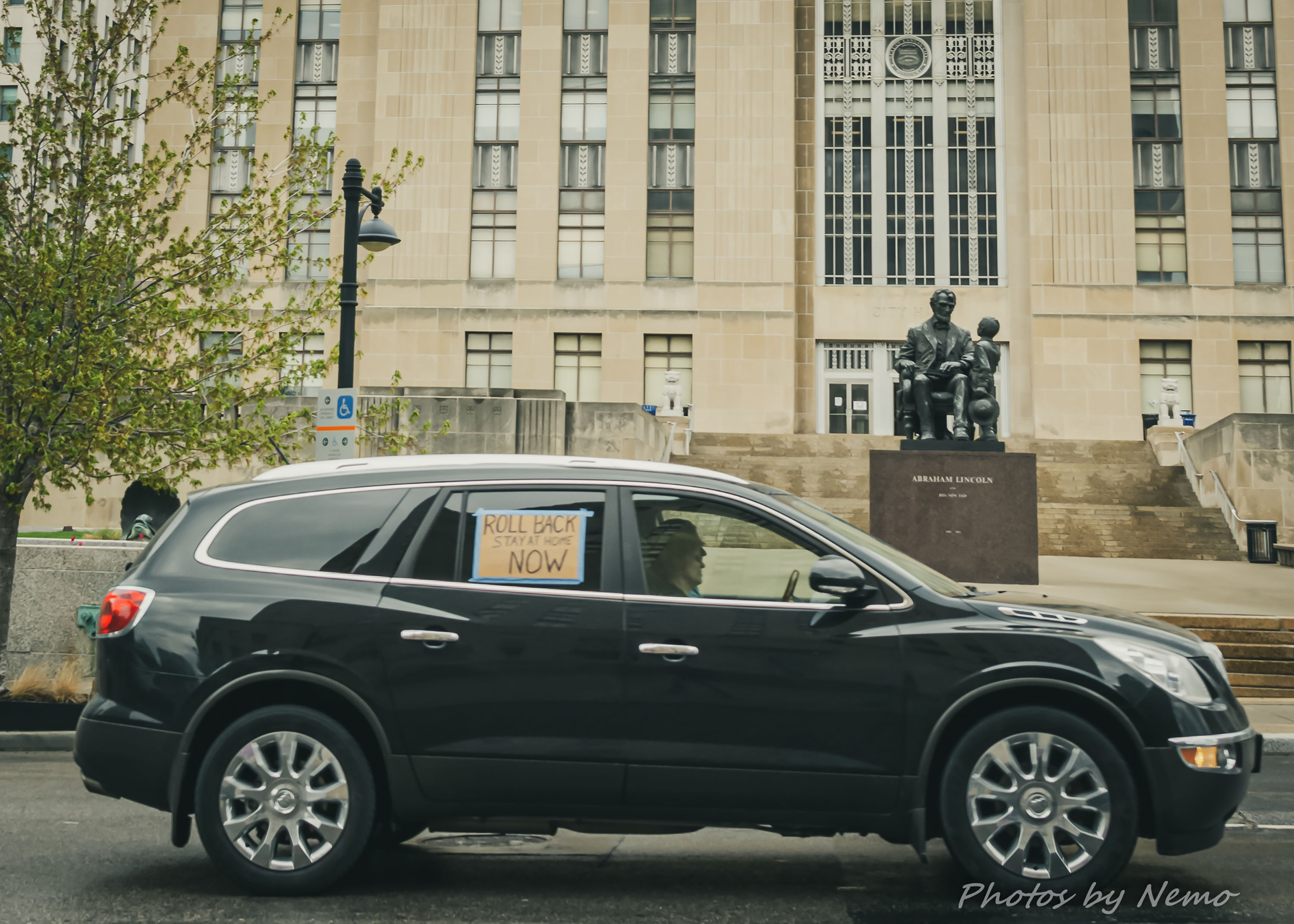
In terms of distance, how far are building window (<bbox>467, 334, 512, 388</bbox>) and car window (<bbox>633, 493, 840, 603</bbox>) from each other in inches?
1326

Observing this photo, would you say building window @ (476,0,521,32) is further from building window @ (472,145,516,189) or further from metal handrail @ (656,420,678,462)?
metal handrail @ (656,420,678,462)

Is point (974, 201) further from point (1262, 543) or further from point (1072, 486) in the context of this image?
point (1262, 543)

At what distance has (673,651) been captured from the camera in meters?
4.14

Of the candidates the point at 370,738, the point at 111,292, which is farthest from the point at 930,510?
the point at 370,738

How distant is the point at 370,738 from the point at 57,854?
1.88 m

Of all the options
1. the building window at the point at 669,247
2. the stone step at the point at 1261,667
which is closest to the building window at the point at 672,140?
the building window at the point at 669,247

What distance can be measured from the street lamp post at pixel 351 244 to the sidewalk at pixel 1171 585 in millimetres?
7299

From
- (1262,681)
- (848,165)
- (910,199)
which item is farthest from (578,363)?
(1262,681)

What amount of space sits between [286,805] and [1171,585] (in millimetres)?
14180

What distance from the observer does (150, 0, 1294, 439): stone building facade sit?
117 ft

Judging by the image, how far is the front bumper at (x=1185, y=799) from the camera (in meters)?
3.98

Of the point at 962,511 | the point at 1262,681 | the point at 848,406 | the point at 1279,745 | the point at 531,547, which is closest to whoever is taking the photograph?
the point at 531,547

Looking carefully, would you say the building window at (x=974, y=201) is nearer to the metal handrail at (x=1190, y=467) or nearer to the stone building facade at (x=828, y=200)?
the stone building facade at (x=828, y=200)

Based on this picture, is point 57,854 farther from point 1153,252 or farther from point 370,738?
point 1153,252
